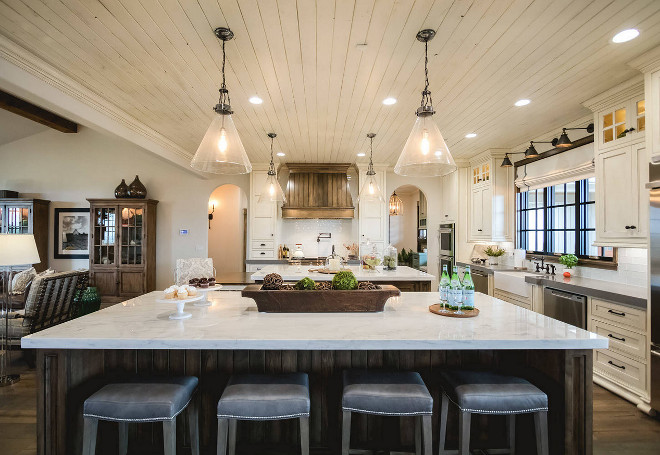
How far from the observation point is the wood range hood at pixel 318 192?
22.1 feet

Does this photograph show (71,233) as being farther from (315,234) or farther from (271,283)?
(271,283)

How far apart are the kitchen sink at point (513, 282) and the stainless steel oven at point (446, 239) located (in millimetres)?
1649

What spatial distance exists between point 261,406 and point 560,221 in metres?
4.56

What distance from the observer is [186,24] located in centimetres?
230

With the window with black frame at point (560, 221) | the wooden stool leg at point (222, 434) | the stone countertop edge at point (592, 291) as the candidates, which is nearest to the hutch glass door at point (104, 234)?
the wooden stool leg at point (222, 434)

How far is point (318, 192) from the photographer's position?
6.80 metres

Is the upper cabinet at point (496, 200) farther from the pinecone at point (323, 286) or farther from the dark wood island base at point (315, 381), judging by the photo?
the pinecone at point (323, 286)

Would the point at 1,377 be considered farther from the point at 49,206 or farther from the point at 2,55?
the point at 49,206

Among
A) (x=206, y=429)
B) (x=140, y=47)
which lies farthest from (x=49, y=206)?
(x=206, y=429)

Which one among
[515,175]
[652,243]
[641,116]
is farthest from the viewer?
[515,175]

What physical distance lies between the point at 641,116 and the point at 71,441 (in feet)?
14.9

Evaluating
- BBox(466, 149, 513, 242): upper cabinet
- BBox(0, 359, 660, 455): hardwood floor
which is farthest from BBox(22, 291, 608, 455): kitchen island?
BBox(466, 149, 513, 242): upper cabinet

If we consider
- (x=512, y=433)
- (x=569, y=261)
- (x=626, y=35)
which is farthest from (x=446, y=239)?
(x=512, y=433)

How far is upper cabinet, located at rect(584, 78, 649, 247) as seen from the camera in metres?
2.91
